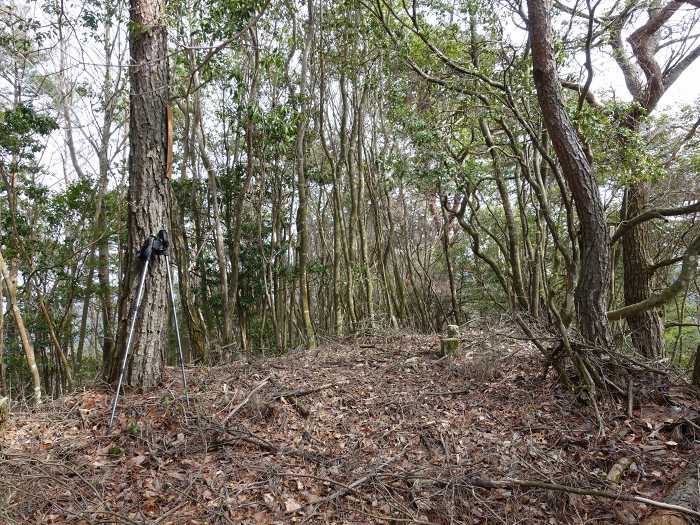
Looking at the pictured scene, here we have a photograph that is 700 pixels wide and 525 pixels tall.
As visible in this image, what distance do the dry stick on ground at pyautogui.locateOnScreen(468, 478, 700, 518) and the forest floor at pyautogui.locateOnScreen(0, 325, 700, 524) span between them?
0.09 feet

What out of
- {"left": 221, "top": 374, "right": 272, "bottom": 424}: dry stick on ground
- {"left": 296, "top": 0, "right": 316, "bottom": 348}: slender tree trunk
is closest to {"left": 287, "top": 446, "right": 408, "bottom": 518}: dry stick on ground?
{"left": 221, "top": 374, "right": 272, "bottom": 424}: dry stick on ground

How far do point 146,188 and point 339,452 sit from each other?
2964 millimetres

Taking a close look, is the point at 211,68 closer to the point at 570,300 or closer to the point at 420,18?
the point at 420,18

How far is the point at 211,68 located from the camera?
662 cm

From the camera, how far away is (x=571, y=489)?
2564 millimetres

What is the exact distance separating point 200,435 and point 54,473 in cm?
95

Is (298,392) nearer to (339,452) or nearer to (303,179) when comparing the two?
(339,452)

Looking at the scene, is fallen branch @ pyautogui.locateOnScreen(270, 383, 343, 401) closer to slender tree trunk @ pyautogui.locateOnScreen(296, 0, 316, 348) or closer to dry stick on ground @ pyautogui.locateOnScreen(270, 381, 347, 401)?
dry stick on ground @ pyautogui.locateOnScreen(270, 381, 347, 401)

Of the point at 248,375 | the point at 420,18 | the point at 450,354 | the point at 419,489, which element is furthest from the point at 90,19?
the point at 419,489

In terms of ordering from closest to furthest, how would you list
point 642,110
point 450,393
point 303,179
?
point 450,393 < point 642,110 < point 303,179

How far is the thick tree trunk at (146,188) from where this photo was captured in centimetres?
397

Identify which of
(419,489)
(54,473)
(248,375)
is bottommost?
(419,489)

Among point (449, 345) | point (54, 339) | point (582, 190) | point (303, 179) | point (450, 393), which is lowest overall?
point (450, 393)

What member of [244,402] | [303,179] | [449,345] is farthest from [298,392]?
[303,179]
